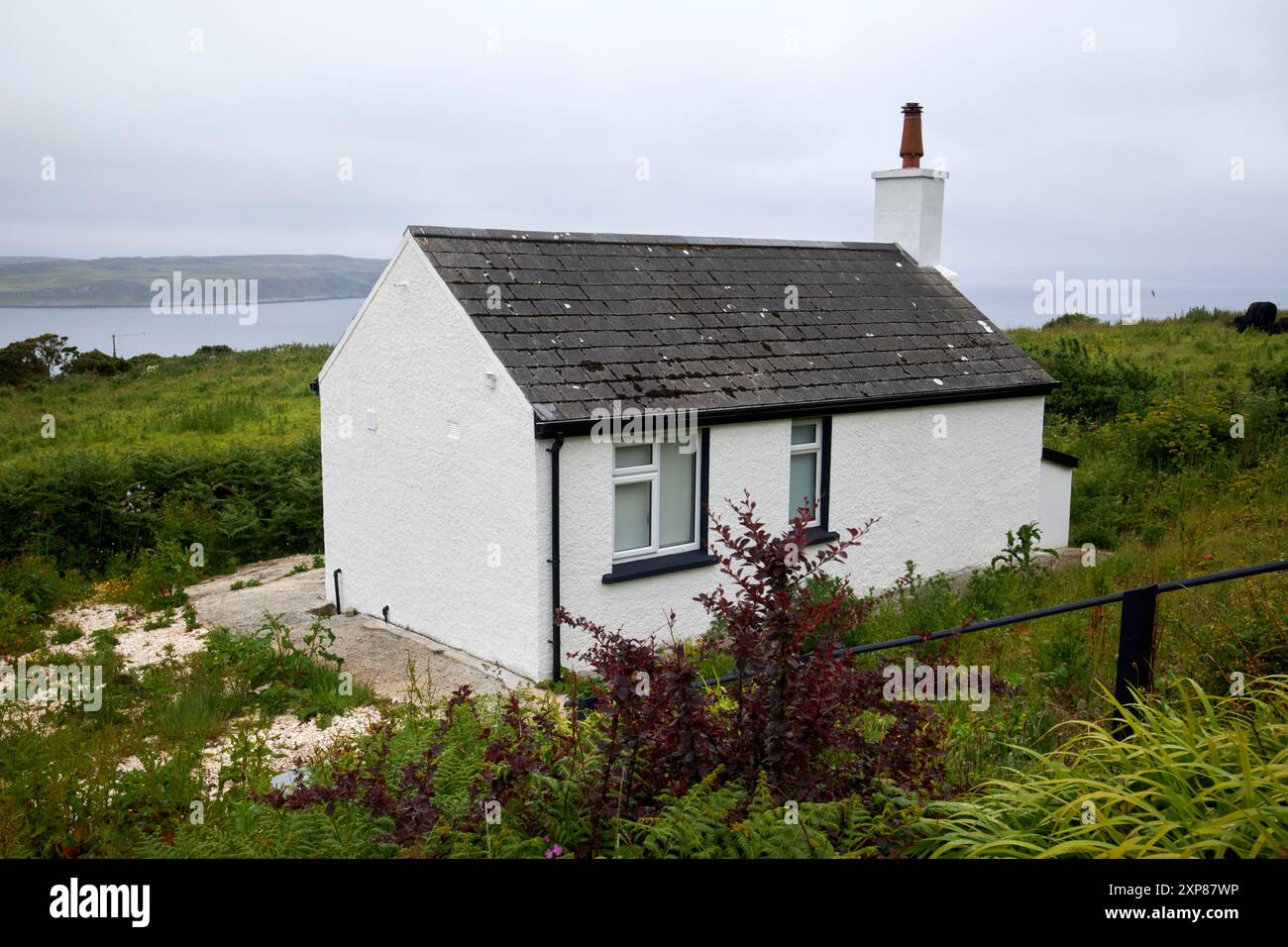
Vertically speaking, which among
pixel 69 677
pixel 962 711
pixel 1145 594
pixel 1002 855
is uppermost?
pixel 1145 594

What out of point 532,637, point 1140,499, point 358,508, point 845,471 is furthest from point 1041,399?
point 358,508

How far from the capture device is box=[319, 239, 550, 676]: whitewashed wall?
10695 millimetres

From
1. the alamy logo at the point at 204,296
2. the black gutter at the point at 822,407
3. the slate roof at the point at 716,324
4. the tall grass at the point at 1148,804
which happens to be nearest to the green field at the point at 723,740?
the tall grass at the point at 1148,804

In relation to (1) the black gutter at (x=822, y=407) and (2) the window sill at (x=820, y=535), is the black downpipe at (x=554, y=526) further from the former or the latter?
(2) the window sill at (x=820, y=535)

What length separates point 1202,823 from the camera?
3562mm

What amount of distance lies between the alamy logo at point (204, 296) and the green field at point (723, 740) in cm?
353

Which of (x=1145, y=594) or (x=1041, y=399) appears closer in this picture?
(x=1145, y=594)

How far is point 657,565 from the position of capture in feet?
37.1

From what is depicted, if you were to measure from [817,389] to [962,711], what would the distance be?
638cm

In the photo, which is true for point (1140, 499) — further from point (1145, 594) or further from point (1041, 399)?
point (1145, 594)

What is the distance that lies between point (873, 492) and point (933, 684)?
848cm

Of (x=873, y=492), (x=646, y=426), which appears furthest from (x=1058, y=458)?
(x=646, y=426)

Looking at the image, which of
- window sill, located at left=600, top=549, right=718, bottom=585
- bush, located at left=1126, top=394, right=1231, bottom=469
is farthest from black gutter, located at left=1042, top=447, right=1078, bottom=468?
window sill, located at left=600, top=549, right=718, bottom=585
